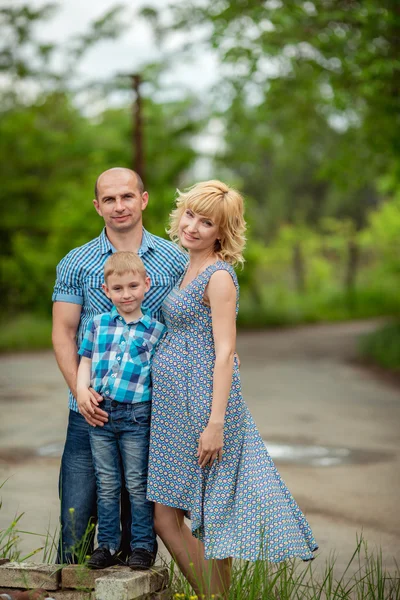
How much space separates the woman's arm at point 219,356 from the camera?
12.5 ft

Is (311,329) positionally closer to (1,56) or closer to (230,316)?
(1,56)

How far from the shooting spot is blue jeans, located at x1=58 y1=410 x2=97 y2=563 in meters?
4.11

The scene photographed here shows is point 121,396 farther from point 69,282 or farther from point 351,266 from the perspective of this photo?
point 351,266

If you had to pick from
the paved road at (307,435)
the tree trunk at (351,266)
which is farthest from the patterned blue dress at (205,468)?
the tree trunk at (351,266)

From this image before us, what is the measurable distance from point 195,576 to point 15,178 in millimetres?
22761

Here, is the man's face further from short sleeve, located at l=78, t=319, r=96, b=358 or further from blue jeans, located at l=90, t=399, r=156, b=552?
blue jeans, located at l=90, t=399, r=156, b=552

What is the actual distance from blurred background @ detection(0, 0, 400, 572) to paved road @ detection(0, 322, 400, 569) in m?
0.03

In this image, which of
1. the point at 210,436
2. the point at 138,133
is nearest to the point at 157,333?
the point at 210,436

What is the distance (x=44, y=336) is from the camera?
18.7 metres

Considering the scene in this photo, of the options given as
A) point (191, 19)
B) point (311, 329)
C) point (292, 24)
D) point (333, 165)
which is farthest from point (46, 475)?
point (311, 329)

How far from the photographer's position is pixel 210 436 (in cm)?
379

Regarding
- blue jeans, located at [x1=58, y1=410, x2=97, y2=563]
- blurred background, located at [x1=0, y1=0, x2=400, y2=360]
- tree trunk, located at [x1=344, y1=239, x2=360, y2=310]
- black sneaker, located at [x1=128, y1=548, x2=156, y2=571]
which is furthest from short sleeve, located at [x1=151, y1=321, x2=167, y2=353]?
tree trunk, located at [x1=344, y1=239, x2=360, y2=310]

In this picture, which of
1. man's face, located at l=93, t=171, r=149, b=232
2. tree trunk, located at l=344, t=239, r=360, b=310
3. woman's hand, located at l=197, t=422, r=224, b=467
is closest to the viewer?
woman's hand, located at l=197, t=422, r=224, b=467

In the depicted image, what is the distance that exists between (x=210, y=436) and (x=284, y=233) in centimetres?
3167
